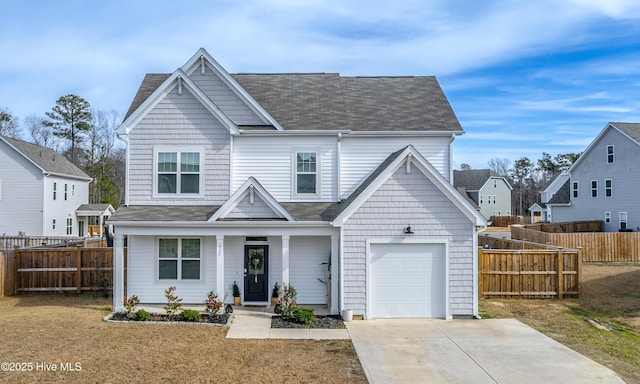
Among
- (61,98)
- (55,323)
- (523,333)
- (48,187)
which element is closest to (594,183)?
(523,333)

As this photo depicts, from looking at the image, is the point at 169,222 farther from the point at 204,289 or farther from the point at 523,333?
the point at 523,333

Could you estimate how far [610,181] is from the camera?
3491cm

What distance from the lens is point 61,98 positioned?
176ft

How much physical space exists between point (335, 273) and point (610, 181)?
97.5 ft

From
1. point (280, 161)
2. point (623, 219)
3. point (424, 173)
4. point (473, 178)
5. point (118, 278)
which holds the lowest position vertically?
point (118, 278)

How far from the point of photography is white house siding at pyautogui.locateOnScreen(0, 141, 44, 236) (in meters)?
32.5

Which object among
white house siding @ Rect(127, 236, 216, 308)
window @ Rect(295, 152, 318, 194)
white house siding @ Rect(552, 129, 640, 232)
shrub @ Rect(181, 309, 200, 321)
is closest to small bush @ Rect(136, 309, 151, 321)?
shrub @ Rect(181, 309, 200, 321)

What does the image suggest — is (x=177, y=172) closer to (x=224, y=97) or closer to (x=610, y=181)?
(x=224, y=97)

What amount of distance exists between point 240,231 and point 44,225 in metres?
25.1

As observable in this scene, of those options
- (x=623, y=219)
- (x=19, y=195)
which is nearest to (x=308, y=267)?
(x=19, y=195)

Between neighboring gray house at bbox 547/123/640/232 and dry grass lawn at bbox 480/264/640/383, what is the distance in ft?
51.2

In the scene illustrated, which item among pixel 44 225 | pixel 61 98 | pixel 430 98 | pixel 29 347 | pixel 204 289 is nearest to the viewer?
pixel 29 347

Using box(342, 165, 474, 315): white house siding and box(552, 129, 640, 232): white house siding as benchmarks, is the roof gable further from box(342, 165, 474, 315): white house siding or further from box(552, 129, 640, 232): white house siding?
box(552, 129, 640, 232): white house siding

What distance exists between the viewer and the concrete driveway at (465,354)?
29.1ft
